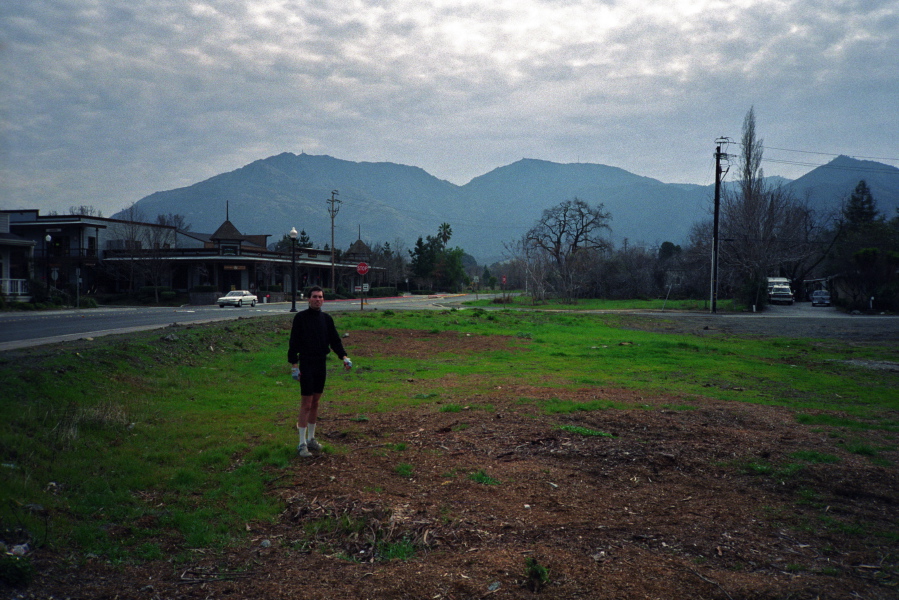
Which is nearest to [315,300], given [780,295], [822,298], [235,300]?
[235,300]

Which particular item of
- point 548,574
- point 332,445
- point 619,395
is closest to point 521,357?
point 619,395

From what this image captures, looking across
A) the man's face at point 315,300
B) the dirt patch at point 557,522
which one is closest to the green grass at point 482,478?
the dirt patch at point 557,522

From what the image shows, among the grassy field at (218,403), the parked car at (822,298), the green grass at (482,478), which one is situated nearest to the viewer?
the grassy field at (218,403)

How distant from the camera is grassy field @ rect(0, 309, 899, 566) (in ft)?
17.2

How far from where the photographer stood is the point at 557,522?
17.0 feet

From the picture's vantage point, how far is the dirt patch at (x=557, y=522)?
4.16 m

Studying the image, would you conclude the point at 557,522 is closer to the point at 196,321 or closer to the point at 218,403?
the point at 218,403

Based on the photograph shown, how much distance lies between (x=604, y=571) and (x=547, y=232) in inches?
3102

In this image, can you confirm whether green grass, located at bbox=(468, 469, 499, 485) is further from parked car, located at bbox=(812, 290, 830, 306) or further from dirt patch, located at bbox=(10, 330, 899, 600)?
parked car, located at bbox=(812, 290, 830, 306)

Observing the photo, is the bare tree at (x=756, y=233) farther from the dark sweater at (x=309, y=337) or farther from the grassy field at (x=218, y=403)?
the dark sweater at (x=309, y=337)

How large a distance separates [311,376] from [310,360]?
0.70 feet

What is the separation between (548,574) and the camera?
4.22m

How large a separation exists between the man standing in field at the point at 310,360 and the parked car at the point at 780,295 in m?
56.4

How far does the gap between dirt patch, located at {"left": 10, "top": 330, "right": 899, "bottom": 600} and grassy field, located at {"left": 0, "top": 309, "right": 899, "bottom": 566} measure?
0.43 meters
